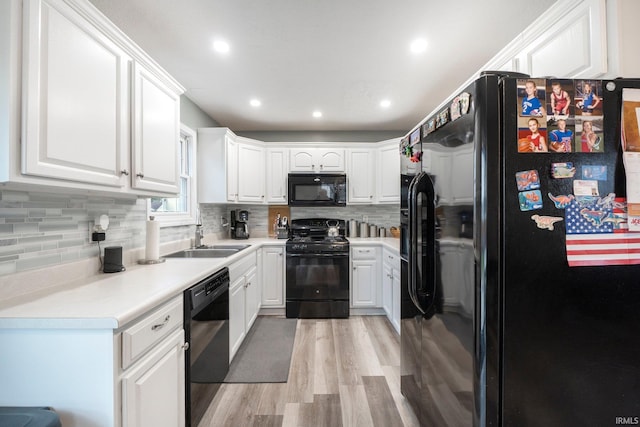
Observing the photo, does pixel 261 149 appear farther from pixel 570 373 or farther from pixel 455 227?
pixel 570 373

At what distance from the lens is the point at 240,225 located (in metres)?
3.69

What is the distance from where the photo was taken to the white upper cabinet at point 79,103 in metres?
0.93

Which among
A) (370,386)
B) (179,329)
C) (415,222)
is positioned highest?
(415,222)

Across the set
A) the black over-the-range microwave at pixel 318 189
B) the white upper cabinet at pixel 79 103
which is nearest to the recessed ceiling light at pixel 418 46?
the white upper cabinet at pixel 79 103

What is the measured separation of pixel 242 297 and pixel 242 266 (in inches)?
10.9

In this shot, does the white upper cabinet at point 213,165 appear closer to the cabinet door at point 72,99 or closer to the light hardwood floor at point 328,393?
the cabinet door at point 72,99

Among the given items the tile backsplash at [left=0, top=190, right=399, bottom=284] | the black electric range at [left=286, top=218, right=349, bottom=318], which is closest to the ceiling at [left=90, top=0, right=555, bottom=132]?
the tile backsplash at [left=0, top=190, right=399, bottom=284]

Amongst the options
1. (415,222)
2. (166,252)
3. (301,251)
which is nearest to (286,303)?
(301,251)

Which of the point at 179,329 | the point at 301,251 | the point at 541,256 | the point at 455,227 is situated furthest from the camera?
the point at 301,251

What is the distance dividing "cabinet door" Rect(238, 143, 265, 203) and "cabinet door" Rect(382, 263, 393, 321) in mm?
1863

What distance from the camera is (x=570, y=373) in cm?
94

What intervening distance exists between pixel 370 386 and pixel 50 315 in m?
1.92

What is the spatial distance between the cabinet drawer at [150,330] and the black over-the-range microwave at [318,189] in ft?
8.00

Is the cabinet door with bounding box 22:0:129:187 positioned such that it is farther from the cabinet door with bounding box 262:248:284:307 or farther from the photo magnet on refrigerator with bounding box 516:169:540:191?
the cabinet door with bounding box 262:248:284:307
